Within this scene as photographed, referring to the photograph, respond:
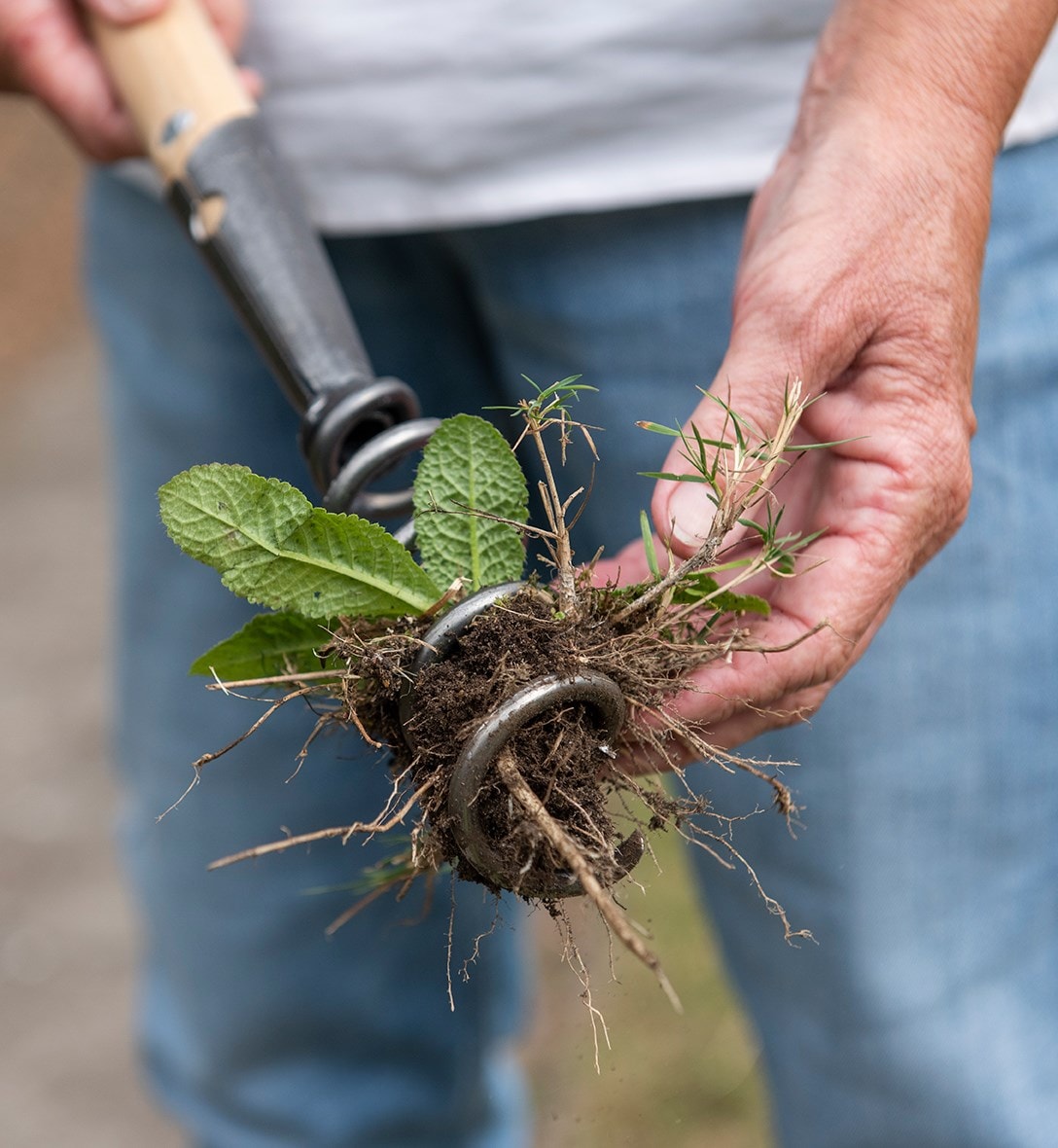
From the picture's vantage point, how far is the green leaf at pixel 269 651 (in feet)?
3.26

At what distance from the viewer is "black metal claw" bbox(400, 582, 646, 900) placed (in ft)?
2.82

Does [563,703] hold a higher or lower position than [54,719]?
higher

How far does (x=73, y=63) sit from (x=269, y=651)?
74 cm

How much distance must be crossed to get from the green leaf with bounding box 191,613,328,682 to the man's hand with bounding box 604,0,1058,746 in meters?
0.26

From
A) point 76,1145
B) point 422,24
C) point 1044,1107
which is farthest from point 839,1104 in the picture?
point 76,1145

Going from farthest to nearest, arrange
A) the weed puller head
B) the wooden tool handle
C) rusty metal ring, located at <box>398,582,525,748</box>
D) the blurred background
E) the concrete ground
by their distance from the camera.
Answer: the concrete ground → the blurred background → the wooden tool handle → the weed puller head → rusty metal ring, located at <box>398,582,525,748</box>

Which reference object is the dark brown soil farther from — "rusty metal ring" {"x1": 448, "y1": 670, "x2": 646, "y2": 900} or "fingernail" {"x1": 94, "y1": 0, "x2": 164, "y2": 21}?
"fingernail" {"x1": 94, "y1": 0, "x2": 164, "y2": 21}

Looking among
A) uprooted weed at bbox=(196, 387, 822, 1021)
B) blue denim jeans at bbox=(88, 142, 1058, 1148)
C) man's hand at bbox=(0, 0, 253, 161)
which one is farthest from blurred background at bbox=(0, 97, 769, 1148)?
man's hand at bbox=(0, 0, 253, 161)

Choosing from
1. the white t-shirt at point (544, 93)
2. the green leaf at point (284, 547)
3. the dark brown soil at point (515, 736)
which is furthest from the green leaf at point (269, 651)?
the white t-shirt at point (544, 93)

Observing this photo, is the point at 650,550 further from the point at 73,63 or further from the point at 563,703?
the point at 73,63

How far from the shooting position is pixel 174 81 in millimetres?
1210

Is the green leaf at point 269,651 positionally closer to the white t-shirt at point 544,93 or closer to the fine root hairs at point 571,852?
the fine root hairs at point 571,852

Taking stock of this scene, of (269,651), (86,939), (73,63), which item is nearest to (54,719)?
(86,939)

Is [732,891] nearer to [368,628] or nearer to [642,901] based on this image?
[642,901]
